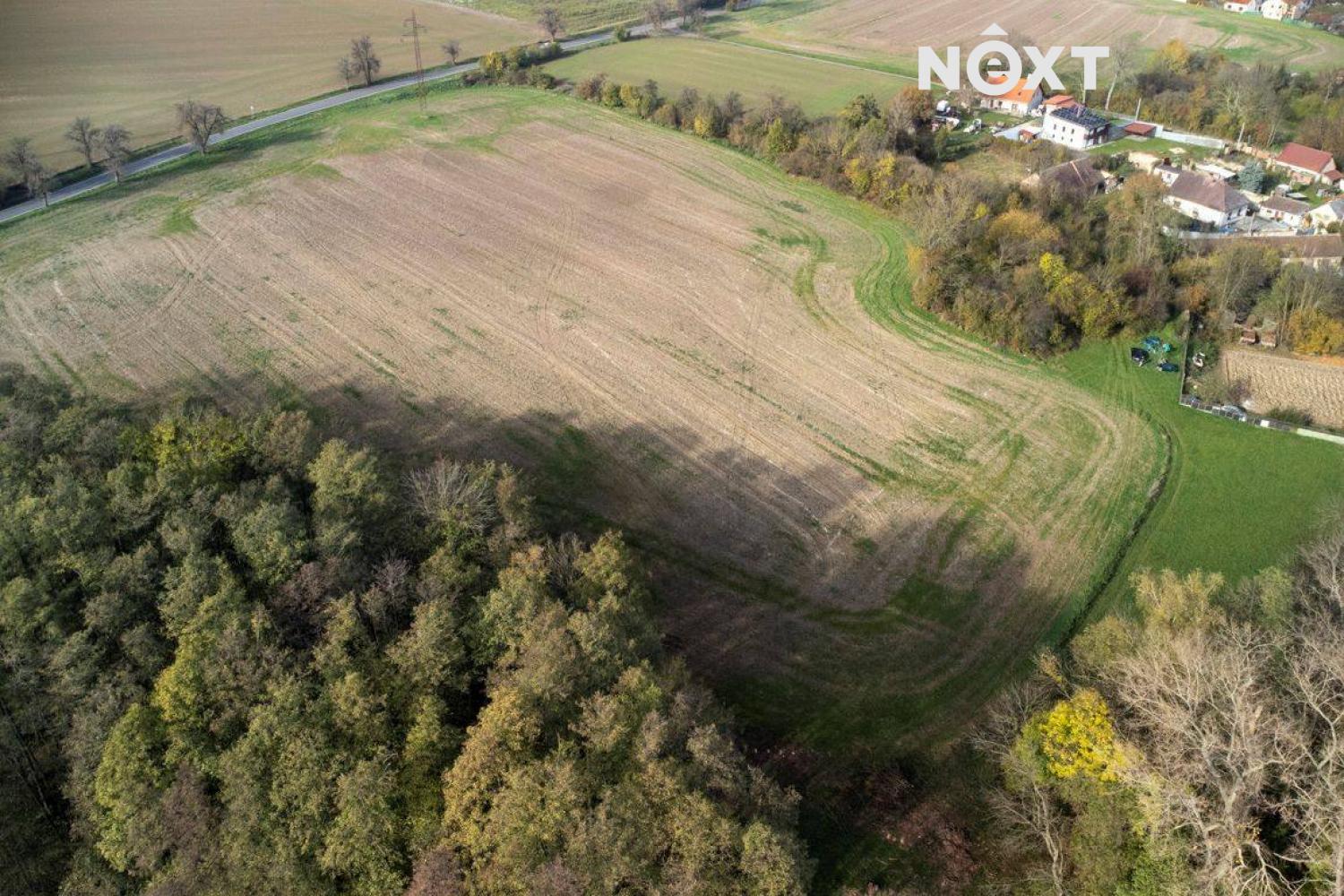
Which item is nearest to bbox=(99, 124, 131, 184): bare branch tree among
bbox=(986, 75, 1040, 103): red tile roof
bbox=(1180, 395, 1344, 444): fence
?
bbox=(1180, 395, 1344, 444): fence

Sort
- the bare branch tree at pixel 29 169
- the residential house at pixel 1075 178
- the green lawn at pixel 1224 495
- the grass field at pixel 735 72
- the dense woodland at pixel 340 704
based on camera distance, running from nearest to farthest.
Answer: the dense woodland at pixel 340 704 < the green lawn at pixel 1224 495 < the bare branch tree at pixel 29 169 < the residential house at pixel 1075 178 < the grass field at pixel 735 72

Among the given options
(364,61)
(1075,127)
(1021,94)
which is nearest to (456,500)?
(1075,127)

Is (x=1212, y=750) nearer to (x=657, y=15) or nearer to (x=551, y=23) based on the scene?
(x=551, y=23)

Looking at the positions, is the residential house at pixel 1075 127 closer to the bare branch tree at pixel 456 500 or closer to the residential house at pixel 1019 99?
the residential house at pixel 1019 99

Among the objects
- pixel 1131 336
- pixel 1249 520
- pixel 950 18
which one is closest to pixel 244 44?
pixel 950 18

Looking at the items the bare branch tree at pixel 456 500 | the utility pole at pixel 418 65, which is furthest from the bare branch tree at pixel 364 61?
the bare branch tree at pixel 456 500

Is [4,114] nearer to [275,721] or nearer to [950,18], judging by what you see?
[275,721]
